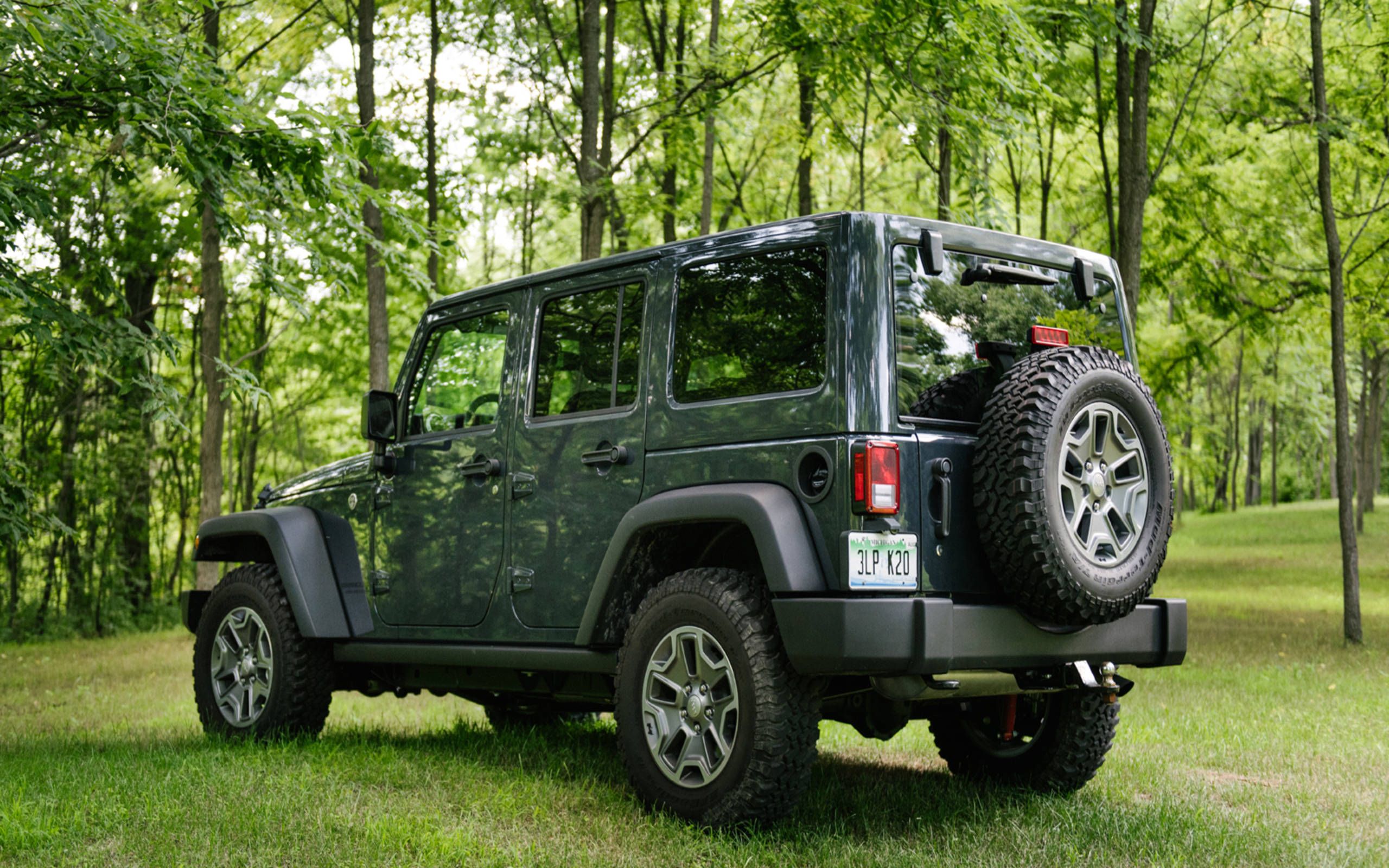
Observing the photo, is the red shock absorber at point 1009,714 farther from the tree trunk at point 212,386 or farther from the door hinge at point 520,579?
the tree trunk at point 212,386

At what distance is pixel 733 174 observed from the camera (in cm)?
1786

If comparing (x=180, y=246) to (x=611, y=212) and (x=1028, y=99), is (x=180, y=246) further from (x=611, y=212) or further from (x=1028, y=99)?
(x=1028, y=99)

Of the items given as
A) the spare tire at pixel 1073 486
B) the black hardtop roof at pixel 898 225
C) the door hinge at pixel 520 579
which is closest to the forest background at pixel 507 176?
the black hardtop roof at pixel 898 225

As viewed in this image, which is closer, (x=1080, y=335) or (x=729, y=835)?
(x=729, y=835)

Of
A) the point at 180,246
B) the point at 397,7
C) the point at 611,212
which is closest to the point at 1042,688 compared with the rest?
the point at 611,212

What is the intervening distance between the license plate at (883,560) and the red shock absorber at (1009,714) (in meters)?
1.52

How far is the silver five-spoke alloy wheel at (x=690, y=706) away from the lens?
4.57 meters

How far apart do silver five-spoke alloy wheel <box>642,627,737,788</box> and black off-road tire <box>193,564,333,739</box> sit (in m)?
2.57

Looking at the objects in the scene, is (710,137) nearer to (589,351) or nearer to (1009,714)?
(589,351)

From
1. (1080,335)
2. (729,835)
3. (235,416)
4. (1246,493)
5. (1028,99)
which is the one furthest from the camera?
(1246,493)

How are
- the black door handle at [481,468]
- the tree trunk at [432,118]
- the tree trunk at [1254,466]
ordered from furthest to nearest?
the tree trunk at [1254,466]
the tree trunk at [432,118]
the black door handle at [481,468]

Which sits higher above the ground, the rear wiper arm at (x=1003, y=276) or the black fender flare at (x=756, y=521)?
the rear wiper arm at (x=1003, y=276)

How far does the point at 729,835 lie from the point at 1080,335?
101 inches

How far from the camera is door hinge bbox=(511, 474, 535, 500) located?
559cm
